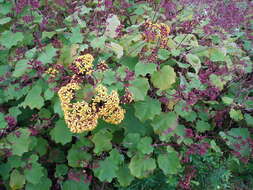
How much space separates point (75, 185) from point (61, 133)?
46 cm

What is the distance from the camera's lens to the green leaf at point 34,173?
2678 millimetres

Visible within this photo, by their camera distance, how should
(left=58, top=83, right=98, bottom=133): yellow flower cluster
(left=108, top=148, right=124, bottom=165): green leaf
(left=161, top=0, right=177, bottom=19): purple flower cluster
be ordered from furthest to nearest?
(left=161, top=0, right=177, bottom=19): purple flower cluster → (left=108, top=148, right=124, bottom=165): green leaf → (left=58, top=83, right=98, bottom=133): yellow flower cluster

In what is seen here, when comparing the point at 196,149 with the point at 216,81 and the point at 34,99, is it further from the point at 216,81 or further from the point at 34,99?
the point at 34,99

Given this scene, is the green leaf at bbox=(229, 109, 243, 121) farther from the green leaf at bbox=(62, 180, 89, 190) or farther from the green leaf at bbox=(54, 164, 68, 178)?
the green leaf at bbox=(54, 164, 68, 178)

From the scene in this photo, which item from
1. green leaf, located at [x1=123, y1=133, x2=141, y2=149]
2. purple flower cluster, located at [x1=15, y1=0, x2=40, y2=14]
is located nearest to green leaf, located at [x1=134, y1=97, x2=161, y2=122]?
green leaf, located at [x1=123, y1=133, x2=141, y2=149]

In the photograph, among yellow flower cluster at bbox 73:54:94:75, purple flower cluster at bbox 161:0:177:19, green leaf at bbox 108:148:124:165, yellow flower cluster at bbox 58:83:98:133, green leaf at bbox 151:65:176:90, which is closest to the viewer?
yellow flower cluster at bbox 58:83:98:133

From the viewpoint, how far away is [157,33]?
2678mm

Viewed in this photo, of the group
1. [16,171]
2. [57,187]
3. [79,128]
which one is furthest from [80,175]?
[79,128]

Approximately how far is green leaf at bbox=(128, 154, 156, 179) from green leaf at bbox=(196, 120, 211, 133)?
60cm

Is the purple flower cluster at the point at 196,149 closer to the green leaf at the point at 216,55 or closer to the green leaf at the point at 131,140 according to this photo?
the green leaf at the point at 131,140

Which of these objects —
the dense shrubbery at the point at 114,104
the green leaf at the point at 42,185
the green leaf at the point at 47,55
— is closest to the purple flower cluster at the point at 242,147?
the dense shrubbery at the point at 114,104

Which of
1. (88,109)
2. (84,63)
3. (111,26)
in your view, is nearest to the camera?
(88,109)

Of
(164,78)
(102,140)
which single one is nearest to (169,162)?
(102,140)

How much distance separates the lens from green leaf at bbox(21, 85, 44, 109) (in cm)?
258
